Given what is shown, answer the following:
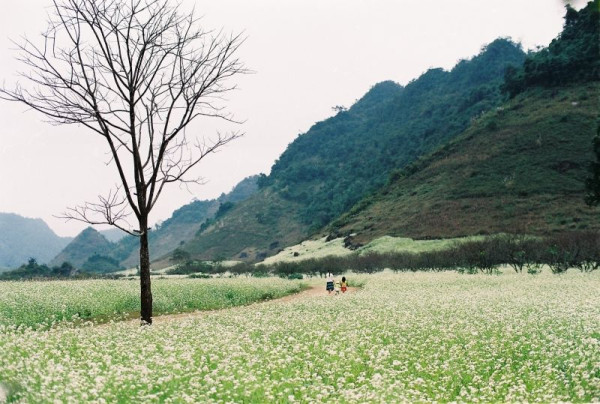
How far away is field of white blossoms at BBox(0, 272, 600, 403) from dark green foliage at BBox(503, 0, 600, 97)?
12110cm

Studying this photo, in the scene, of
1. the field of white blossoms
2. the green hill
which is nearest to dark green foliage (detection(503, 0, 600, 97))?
the green hill

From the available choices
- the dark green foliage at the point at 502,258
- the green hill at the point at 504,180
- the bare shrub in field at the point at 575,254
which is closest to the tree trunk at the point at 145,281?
the dark green foliage at the point at 502,258

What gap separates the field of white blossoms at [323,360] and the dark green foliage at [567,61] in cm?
12110

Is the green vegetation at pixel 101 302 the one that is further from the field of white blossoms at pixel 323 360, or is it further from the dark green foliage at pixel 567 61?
the dark green foliage at pixel 567 61

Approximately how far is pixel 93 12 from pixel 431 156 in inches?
4717

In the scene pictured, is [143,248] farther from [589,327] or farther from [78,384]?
[589,327]

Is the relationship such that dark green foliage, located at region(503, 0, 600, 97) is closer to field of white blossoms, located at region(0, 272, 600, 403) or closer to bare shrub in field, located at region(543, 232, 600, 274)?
bare shrub in field, located at region(543, 232, 600, 274)

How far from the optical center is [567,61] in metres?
123

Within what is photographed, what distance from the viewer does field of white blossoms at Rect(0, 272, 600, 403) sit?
8.64m

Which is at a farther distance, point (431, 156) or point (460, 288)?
point (431, 156)

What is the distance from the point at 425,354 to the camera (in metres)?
12.7

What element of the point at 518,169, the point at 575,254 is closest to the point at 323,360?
the point at 575,254

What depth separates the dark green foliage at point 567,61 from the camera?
12125 cm

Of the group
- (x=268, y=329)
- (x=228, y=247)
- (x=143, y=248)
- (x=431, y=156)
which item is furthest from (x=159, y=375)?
(x=228, y=247)
